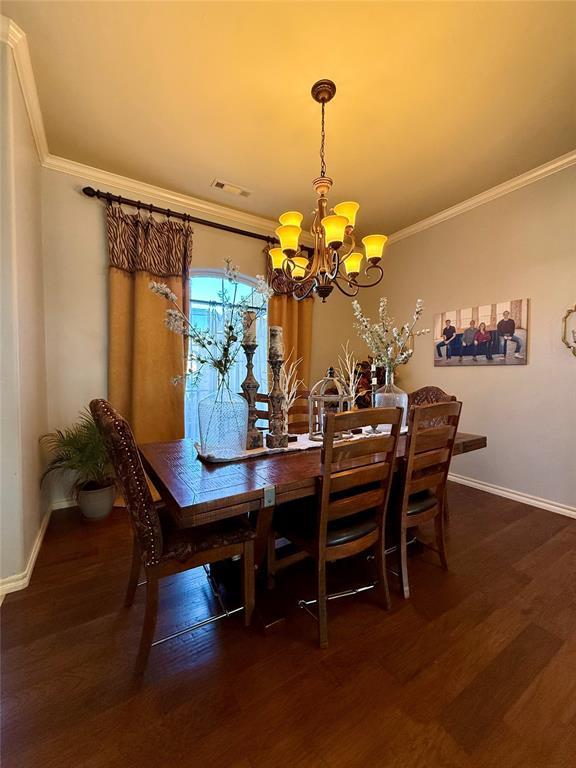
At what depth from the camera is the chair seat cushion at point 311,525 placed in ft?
4.84

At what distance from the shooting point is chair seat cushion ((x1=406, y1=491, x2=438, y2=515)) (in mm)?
1757

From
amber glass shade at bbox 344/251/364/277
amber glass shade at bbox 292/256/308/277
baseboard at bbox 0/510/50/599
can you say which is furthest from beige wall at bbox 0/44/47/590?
amber glass shade at bbox 344/251/364/277

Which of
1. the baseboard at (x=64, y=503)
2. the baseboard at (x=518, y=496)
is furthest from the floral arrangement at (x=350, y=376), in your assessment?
the baseboard at (x=64, y=503)

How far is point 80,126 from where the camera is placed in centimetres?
224

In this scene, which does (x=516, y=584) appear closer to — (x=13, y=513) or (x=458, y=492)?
(x=458, y=492)

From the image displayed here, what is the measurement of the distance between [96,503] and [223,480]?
71.4 inches

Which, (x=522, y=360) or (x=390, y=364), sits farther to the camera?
(x=522, y=360)

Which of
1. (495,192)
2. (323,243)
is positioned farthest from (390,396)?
(495,192)

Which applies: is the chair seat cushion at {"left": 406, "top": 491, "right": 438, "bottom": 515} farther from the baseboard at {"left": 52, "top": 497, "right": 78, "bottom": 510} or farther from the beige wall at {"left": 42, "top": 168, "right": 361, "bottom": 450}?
the baseboard at {"left": 52, "top": 497, "right": 78, "bottom": 510}

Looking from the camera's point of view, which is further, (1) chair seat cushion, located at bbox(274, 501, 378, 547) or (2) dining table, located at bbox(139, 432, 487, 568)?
(1) chair seat cushion, located at bbox(274, 501, 378, 547)

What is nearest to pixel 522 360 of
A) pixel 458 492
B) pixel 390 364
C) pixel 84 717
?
pixel 458 492

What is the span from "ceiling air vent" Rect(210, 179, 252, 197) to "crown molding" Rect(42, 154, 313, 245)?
305 mm

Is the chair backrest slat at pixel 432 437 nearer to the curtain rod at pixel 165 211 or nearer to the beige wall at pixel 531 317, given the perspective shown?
the beige wall at pixel 531 317

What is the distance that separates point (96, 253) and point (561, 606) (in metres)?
4.06
